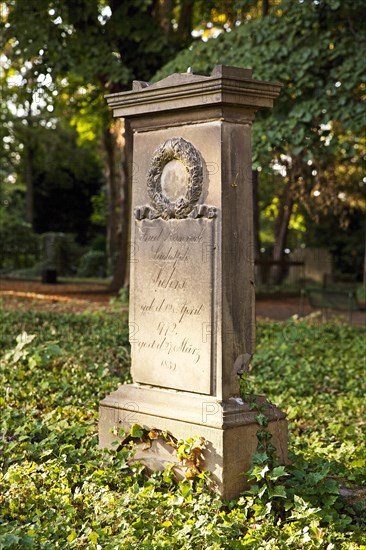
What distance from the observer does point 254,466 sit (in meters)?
5.16

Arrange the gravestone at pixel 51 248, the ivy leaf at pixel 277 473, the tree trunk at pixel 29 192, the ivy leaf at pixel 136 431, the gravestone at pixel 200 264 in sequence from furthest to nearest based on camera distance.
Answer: the tree trunk at pixel 29 192 → the gravestone at pixel 51 248 → the ivy leaf at pixel 136 431 → the gravestone at pixel 200 264 → the ivy leaf at pixel 277 473

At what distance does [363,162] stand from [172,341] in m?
19.8

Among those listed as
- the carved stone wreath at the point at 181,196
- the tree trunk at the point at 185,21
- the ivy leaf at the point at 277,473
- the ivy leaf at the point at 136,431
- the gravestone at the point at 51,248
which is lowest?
the ivy leaf at the point at 277,473

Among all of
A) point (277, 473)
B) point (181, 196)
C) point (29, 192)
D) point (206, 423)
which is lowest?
point (277, 473)

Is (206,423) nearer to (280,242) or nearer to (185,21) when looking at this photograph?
(185,21)

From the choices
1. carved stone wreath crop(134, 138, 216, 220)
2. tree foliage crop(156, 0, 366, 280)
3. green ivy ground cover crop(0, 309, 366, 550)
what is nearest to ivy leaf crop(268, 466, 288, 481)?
green ivy ground cover crop(0, 309, 366, 550)

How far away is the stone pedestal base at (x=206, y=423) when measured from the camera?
5.18 m

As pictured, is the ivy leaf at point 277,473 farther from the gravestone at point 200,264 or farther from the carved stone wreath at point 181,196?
the carved stone wreath at point 181,196

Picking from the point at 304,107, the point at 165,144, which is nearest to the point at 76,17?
the point at 304,107

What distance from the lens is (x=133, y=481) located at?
545 cm

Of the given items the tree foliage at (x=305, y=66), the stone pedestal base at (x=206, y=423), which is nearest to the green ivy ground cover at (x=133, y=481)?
the stone pedestal base at (x=206, y=423)

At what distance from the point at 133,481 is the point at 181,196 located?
1975 millimetres

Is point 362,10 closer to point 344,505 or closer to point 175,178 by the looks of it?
point 175,178

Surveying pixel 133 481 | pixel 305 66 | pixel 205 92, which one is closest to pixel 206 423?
pixel 133 481
